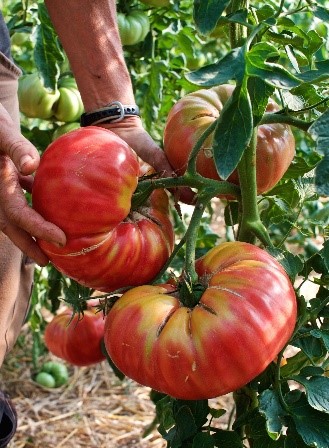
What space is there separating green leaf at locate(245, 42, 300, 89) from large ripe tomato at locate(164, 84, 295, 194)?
0.23 m

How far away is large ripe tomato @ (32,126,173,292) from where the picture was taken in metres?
0.84

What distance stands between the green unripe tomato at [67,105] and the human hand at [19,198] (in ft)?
2.79

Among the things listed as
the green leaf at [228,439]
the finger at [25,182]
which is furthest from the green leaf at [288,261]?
the finger at [25,182]

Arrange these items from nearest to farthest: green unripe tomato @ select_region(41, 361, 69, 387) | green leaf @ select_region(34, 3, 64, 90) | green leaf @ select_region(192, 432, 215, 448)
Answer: green leaf @ select_region(192, 432, 215, 448) < green leaf @ select_region(34, 3, 64, 90) < green unripe tomato @ select_region(41, 361, 69, 387)

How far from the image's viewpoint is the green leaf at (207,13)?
0.78 meters

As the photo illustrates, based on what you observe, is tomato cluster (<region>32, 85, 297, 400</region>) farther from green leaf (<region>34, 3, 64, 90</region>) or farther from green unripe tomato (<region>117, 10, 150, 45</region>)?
green unripe tomato (<region>117, 10, 150, 45</region>)

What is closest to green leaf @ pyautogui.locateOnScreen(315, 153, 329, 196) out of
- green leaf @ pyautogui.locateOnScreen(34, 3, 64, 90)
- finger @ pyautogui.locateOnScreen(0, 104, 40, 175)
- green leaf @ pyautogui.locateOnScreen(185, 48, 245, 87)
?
green leaf @ pyautogui.locateOnScreen(185, 48, 245, 87)

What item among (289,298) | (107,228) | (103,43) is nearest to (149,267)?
(107,228)

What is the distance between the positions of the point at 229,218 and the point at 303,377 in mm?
326

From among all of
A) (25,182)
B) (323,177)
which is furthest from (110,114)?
(323,177)

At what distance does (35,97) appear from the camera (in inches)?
72.0

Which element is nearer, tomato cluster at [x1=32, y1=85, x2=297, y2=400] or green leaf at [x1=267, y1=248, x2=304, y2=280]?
tomato cluster at [x1=32, y1=85, x2=297, y2=400]

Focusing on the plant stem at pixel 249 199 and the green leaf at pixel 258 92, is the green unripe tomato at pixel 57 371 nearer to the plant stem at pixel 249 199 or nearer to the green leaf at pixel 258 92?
the plant stem at pixel 249 199

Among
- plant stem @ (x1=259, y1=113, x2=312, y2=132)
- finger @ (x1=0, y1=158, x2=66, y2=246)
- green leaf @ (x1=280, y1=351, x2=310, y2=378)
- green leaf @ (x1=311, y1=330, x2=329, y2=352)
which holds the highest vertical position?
plant stem @ (x1=259, y1=113, x2=312, y2=132)
